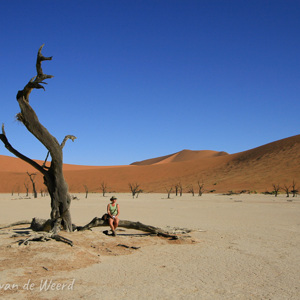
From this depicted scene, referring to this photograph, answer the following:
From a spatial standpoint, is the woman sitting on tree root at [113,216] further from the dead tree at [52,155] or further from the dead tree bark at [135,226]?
the dead tree at [52,155]

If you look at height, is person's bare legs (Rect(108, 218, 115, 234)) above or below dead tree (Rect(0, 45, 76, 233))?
below

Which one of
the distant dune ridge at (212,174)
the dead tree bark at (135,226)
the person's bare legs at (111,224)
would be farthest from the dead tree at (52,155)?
the distant dune ridge at (212,174)

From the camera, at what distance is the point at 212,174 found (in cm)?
6147

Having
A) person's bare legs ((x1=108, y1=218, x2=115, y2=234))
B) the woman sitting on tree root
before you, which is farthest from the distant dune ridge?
person's bare legs ((x1=108, y1=218, x2=115, y2=234))

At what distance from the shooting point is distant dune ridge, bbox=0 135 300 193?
161 ft

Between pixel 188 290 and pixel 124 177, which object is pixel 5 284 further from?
pixel 124 177

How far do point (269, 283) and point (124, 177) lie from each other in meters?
65.9

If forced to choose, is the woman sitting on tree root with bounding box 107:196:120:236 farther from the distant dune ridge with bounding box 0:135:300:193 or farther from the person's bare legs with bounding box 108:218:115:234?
the distant dune ridge with bounding box 0:135:300:193

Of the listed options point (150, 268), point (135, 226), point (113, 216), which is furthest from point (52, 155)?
point (150, 268)

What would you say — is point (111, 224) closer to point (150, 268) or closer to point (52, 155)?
point (52, 155)

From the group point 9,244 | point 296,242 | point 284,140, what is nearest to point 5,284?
point 9,244

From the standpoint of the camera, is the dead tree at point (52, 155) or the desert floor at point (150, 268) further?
the dead tree at point (52, 155)

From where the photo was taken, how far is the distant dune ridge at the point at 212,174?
48938 mm

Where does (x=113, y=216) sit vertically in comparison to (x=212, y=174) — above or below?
below
